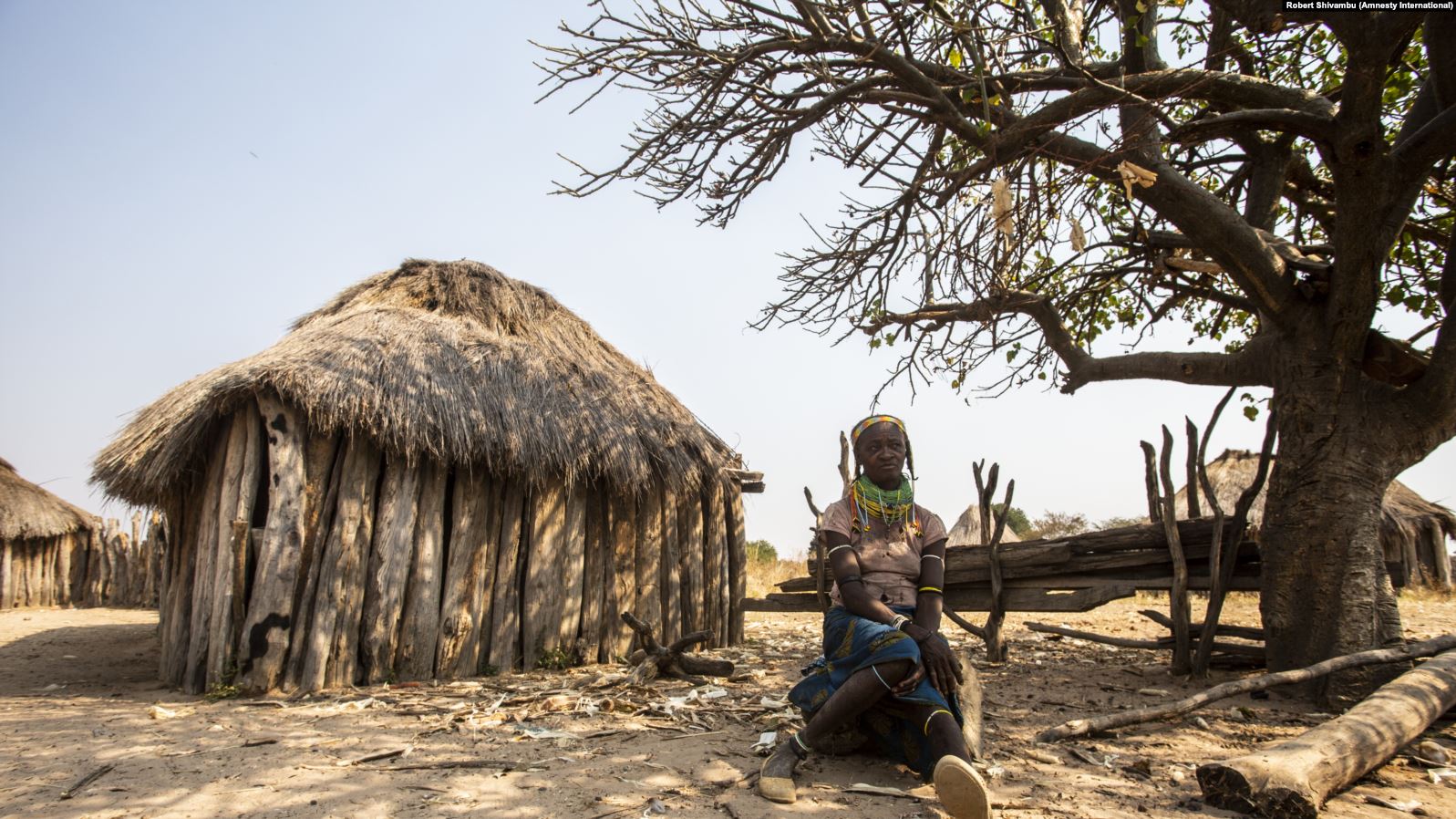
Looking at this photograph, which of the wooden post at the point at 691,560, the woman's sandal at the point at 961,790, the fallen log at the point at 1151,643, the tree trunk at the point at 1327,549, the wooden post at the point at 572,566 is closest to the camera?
the woman's sandal at the point at 961,790

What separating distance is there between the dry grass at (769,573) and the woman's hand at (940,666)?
10551 millimetres

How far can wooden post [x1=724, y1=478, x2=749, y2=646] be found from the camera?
→ 8156 millimetres

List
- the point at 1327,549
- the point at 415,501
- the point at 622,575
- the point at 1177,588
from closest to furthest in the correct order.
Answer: the point at 1327,549
the point at 1177,588
the point at 415,501
the point at 622,575

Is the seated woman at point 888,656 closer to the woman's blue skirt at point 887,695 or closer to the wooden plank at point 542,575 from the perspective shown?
the woman's blue skirt at point 887,695

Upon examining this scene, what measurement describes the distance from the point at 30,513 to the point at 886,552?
16.0m

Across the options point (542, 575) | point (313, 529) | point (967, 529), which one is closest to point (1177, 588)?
point (542, 575)

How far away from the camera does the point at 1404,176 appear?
466 cm

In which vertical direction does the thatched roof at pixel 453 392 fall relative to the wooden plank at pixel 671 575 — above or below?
above

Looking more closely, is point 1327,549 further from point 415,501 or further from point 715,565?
point 415,501

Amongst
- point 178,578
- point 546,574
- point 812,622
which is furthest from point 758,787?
point 812,622

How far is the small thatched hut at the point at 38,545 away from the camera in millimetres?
13164

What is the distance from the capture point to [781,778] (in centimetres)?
323

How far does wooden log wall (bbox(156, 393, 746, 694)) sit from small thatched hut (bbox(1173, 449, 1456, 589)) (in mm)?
12112

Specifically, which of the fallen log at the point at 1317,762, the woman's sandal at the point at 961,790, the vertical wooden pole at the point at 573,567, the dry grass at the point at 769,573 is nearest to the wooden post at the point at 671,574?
the vertical wooden pole at the point at 573,567
